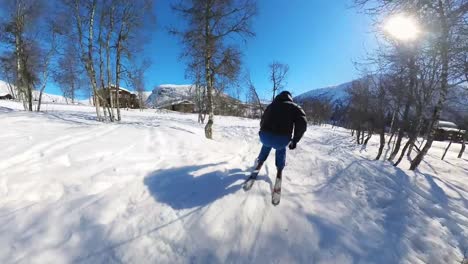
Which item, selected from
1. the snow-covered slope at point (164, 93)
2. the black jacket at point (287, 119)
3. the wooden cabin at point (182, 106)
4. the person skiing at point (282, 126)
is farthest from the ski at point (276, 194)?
the snow-covered slope at point (164, 93)

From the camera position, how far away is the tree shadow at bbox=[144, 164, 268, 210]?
137 inches

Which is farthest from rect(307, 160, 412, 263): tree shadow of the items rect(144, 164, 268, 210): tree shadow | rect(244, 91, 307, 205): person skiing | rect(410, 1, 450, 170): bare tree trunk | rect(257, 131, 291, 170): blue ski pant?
rect(410, 1, 450, 170): bare tree trunk

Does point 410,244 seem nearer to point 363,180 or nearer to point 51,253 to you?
point 363,180

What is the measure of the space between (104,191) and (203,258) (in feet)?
6.35

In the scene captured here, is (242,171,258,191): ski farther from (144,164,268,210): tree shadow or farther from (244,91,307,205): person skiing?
(144,164,268,210): tree shadow

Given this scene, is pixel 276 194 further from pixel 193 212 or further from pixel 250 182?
pixel 193 212

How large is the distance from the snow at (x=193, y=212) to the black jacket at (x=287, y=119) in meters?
1.08

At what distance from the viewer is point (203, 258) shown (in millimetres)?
2514

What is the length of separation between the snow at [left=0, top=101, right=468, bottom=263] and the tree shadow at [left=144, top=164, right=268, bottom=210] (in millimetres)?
17

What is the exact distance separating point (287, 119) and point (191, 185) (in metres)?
2.07

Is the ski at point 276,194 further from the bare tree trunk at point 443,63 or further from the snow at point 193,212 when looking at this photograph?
the bare tree trunk at point 443,63

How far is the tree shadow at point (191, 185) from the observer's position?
137 inches

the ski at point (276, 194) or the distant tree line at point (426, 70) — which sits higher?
the distant tree line at point (426, 70)

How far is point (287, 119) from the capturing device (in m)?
3.98
